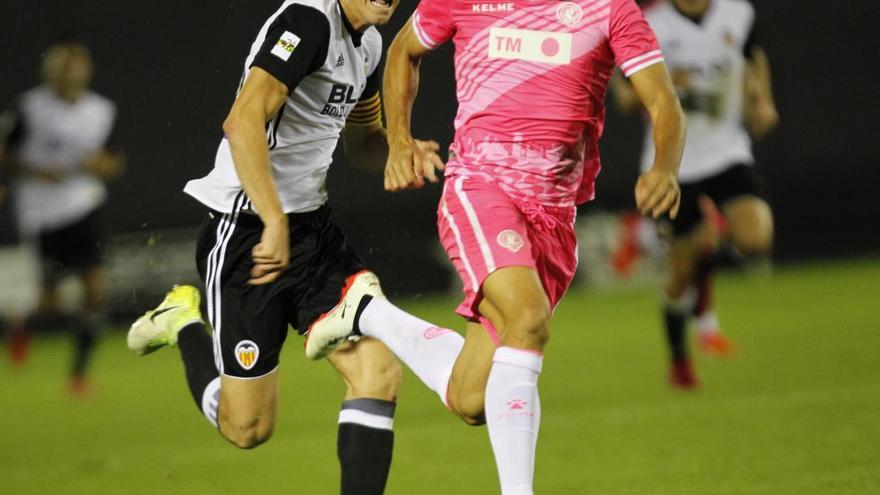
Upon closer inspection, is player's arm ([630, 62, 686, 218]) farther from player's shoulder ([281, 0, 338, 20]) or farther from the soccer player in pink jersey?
player's shoulder ([281, 0, 338, 20])

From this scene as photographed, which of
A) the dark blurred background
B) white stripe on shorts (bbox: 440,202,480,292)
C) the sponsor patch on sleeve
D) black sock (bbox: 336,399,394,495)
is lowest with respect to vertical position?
the dark blurred background

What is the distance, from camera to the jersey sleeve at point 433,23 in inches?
188

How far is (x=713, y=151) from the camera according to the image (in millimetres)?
8773

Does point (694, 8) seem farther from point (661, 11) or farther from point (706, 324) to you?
point (706, 324)

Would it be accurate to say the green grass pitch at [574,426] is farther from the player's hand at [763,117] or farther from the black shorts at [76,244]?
the player's hand at [763,117]

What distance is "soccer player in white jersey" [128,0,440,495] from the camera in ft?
14.6

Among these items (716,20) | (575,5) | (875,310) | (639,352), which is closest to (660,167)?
(575,5)

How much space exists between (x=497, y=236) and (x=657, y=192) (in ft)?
1.90

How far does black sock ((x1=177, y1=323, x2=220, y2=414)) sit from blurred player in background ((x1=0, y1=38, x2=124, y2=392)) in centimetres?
408

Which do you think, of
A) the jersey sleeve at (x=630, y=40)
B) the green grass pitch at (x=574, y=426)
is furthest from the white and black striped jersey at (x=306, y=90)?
the green grass pitch at (x=574, y=426)

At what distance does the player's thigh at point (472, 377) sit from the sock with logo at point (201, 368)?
1.22 m

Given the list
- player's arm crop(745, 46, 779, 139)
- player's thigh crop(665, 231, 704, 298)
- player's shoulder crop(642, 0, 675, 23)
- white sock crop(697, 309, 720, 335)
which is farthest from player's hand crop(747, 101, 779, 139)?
white sock crop(697, 309, 720, 335)

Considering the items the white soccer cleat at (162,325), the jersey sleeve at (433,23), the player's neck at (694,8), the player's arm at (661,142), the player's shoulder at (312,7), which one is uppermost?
the player's shoulder at (312,7)

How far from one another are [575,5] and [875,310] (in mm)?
7799
